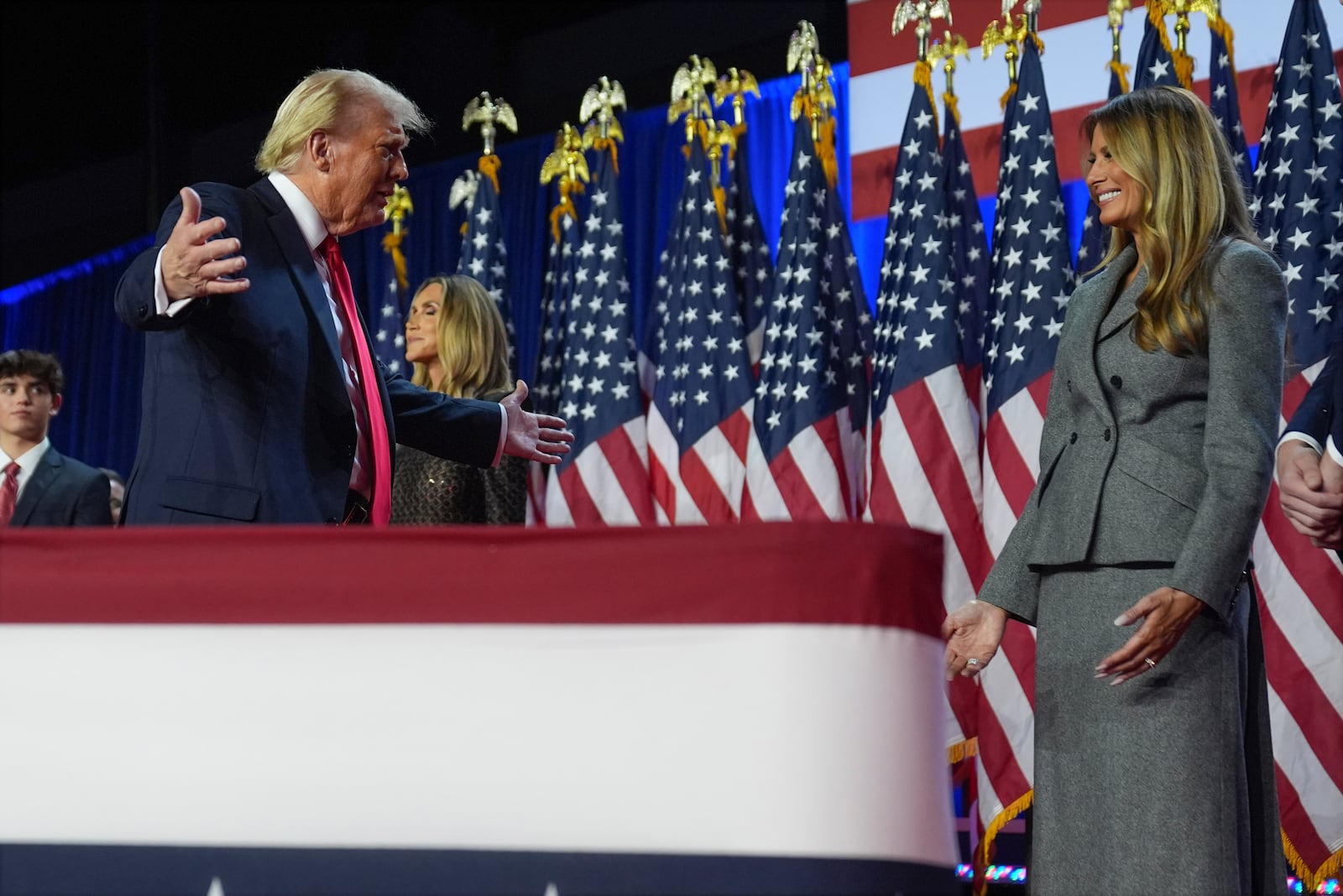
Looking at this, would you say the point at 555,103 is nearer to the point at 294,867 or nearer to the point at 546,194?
the point at 546,194

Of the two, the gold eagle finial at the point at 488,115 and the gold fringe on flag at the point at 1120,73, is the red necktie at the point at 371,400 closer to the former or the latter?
the gold fringe on flag at the point at 1120,73

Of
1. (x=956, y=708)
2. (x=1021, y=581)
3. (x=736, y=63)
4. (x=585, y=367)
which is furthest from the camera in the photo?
(x=736, y=63)

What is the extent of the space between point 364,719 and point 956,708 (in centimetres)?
291

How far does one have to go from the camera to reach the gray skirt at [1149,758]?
1.62 meters

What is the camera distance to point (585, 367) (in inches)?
189

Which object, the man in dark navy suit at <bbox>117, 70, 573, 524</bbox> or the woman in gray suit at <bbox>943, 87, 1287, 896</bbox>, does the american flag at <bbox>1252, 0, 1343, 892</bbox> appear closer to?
the woman in gray suit at <bbox>943, 87, 1287, 896</bbox>

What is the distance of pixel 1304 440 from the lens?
190cm

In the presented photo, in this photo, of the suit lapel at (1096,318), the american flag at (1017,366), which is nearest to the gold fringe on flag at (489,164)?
the american flag at (1017,366)

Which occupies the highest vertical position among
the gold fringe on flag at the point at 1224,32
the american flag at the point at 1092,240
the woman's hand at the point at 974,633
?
A: the gold fringe on flag at the point at 1224,32

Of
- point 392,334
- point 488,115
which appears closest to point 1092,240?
point 488,115

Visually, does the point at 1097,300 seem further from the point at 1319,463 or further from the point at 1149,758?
the point at 1149,758

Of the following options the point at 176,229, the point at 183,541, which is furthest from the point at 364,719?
the point at 176,229

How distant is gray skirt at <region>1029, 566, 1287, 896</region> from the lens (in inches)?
64.0

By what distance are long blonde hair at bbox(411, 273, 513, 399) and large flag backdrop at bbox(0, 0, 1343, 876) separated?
5.39 ft
